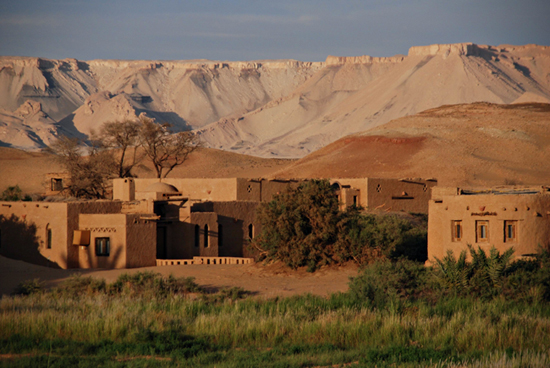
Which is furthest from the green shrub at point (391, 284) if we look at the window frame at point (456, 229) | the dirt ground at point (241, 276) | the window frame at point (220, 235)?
the window frame at point (220, 235)

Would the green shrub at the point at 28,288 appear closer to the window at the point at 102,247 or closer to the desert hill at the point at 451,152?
the window at the point at 102,247

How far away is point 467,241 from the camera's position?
67.9 feet

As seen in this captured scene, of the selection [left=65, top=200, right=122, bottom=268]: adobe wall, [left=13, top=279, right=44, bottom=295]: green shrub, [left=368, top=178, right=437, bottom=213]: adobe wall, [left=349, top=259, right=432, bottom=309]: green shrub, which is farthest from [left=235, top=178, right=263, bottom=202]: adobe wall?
[left=13, top=279, right=44, bottom=295]: green shrub

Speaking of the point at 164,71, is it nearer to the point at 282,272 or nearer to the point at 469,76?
the point at 469,76

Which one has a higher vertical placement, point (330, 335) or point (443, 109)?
point (443, 109)

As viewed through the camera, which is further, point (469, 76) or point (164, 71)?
point (164, 71)

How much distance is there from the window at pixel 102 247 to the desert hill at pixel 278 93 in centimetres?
8386

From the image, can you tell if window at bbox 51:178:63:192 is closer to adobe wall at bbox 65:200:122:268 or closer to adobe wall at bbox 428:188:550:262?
adobe wall at bbox 65:200:122:268

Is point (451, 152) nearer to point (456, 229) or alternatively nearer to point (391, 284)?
point (456, 229)

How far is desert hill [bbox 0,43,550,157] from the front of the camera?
434 feet

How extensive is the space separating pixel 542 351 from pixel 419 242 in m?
12.0

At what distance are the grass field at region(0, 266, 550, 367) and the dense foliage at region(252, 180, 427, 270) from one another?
4831 mm

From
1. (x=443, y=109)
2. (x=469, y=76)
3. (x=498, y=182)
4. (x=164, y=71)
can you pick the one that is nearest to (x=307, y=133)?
(x=469, y=76)

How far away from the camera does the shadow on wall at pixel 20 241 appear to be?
2628 cm
